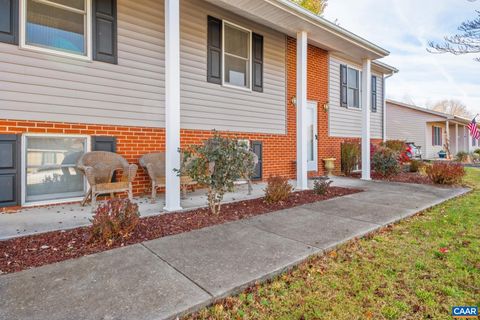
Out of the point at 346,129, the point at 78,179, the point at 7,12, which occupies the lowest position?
the point at 78,179

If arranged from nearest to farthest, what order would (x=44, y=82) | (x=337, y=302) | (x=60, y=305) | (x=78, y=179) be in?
(x=60, y=305) < (x=337, y=302) < (x=44, y=82) < (x=78, y=179)

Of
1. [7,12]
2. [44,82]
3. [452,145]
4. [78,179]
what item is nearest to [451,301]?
[78,179]

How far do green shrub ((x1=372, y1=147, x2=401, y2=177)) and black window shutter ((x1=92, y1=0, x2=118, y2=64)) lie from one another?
767 cm

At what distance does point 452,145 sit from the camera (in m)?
23.2

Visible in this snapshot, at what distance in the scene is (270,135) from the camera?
7574 millimetres

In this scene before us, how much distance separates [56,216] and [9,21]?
113 inches

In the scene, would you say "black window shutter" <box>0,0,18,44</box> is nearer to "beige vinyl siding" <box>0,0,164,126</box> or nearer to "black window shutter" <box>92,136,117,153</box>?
"beige vinyl siding" <box>0,0,164,126</box>

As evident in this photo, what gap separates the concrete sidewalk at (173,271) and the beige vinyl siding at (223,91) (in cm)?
310

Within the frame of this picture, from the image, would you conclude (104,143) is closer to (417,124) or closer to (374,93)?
(374,93)

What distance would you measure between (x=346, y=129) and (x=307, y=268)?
27.5 feet

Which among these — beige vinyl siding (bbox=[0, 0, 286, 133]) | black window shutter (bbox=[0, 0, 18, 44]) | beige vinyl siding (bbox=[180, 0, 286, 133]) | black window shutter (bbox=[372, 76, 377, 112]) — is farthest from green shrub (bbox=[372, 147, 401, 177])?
black window shutter (bbox=[0, 0, 18, 44])

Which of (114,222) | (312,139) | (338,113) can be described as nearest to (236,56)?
(312,139)

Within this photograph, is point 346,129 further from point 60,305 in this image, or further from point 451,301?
point 60,305

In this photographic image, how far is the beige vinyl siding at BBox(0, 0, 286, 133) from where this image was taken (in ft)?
13.5
